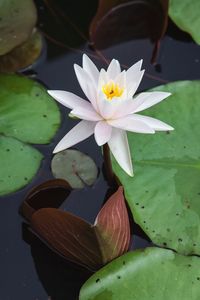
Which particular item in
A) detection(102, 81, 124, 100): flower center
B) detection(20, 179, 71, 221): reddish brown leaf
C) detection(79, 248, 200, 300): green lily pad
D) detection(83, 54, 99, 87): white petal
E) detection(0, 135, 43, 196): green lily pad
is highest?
detection(83, 54, 99, 87): white petal

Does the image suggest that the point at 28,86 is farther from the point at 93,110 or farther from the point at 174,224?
the point at 174,224

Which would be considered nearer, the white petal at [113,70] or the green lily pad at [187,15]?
the white petal at [113,70]

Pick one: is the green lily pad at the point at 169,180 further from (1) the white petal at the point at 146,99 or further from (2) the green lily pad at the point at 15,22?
(2) the green lily pad at the point at 15,22

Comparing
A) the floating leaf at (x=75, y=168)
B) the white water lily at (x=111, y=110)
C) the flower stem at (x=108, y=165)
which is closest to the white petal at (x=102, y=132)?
the white water lily at (x=111, y=110)

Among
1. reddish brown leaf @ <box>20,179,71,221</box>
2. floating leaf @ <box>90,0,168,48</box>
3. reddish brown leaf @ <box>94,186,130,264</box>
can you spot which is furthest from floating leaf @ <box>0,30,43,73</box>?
reddish brown leaf @ <box>94,186,130,264</box>

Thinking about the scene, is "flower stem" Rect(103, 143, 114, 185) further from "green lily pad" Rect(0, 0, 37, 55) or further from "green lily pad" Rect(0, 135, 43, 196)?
"green lily pad" Rect(0, 0, 37, 55)

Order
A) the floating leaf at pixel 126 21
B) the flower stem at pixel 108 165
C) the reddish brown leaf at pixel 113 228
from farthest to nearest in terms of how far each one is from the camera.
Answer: the floating leaf at pixel 126 21
the flower stem at pixel 108 165
the reddish brown leaf at pixel 113 228
